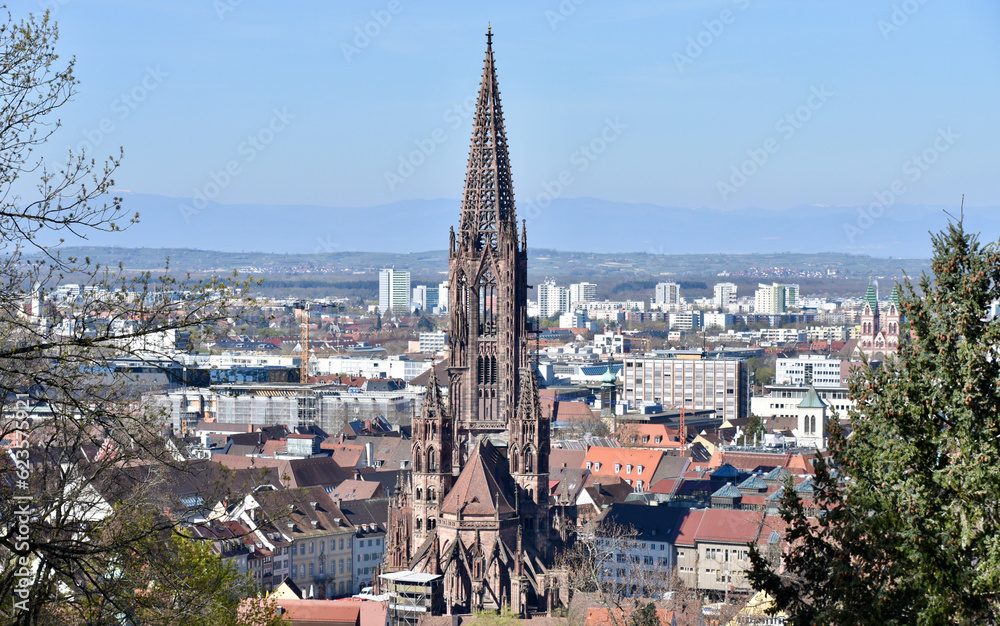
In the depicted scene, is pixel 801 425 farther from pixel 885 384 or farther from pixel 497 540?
pixel 885 384

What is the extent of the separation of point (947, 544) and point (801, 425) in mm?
130258

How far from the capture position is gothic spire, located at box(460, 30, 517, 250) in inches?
3280

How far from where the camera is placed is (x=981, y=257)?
70.5 ft

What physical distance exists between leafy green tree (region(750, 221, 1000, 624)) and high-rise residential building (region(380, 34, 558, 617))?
49551 mm

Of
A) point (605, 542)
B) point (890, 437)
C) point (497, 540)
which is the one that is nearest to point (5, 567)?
point (890, 437)

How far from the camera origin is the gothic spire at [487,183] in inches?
3280

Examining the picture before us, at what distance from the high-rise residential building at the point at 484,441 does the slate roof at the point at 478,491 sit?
0.15 ft

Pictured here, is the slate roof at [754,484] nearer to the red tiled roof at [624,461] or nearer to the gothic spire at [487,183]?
the red tiled roof at [624,461]

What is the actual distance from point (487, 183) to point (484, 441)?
46.1 feet

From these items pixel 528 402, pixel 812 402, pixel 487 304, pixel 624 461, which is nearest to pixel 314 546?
pixel 487 304

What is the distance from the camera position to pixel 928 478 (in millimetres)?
21078

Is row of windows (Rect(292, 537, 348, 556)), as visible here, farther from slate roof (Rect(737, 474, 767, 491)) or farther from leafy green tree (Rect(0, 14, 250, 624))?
leafy green tree (Rect(0, 14, 250, 624))

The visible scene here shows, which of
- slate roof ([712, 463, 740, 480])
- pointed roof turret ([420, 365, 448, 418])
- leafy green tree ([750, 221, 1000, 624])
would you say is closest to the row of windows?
pointed roof turret ([420, 365, 448, 418])

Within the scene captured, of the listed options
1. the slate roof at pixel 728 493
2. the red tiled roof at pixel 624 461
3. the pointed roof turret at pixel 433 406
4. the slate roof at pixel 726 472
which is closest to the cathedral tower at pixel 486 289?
the pointed roof turret at pixel 433 406
